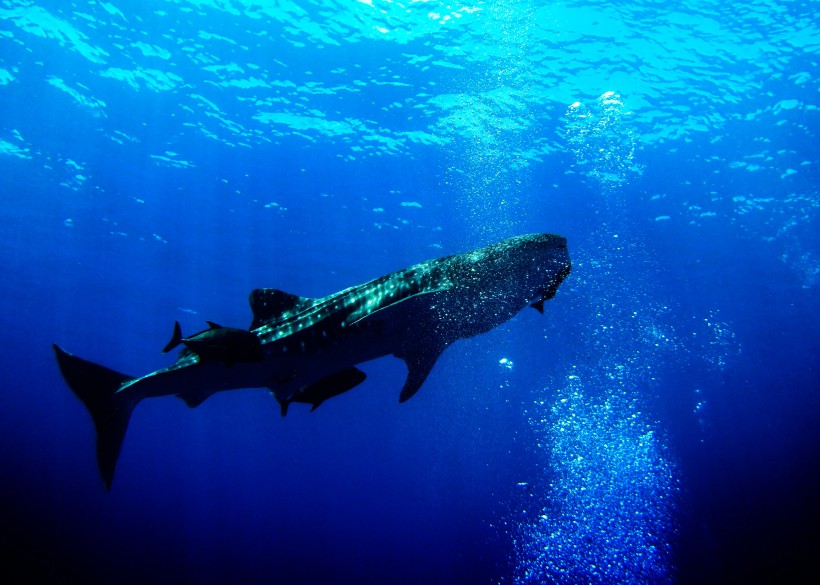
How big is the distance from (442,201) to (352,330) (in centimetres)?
1814

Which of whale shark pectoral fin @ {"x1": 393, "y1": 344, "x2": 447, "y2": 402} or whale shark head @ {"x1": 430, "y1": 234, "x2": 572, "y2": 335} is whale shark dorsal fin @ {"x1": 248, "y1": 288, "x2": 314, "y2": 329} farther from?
whale shark head @ {"x1": 430, "y1": 234, "x2": 572, "y2": 335}

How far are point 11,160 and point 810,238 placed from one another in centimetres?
→ 4086

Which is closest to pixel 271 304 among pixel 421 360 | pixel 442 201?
pixel 421 360

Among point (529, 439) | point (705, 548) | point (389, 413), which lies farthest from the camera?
point (529, 439)

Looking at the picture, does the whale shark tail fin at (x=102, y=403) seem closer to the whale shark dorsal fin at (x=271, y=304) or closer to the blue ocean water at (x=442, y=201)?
the whale shark dorsal fin at (x=271, y=304)

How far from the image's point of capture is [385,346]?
5.04 meters

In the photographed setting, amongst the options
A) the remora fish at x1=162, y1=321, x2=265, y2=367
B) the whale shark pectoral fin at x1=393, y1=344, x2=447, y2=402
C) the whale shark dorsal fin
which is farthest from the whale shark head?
the remora fish at x1=162, y1=321, x2=265, y2=367

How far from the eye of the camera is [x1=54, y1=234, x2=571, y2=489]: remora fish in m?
4.46

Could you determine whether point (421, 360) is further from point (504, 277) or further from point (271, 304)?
point (271, 304)

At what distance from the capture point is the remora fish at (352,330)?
14.6 feet

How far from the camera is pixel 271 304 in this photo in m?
5.40

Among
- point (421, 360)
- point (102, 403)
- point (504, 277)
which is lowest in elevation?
point (102, 403)

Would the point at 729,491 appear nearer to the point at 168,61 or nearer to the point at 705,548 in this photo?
the point at 705,548

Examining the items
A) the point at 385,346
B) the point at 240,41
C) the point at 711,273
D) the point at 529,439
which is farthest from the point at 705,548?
the point at 529,439
